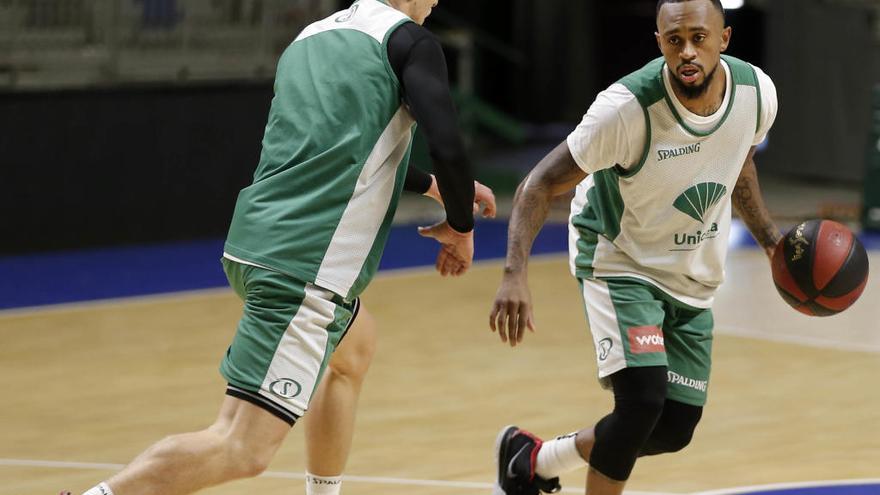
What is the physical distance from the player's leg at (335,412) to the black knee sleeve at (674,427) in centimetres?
90

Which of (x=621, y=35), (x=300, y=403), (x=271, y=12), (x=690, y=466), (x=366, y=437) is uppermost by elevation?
Result: (x=300, y=403)

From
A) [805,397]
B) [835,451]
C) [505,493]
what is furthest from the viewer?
[805,397]

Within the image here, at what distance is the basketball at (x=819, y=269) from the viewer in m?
4.82

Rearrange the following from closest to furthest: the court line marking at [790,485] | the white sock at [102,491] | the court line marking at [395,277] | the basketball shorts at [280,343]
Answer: the white sock at [102,491] < the basketball shorts at [280,343] < the court line marking at [790,485] < the court line marking at [395,277]

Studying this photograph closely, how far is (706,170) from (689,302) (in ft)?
1.37

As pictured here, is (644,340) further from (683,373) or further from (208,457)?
(208,457)

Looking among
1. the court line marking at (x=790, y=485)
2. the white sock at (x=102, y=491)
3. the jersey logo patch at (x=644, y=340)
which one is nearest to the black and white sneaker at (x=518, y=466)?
the court line marking at (x=790, y=485)

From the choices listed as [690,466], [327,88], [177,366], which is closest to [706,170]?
[327,88]

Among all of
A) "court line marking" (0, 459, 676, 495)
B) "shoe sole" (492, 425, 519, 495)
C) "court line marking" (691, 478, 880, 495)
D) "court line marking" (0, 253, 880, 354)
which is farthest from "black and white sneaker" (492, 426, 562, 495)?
"court line marking" (0, 253, 880, 354)

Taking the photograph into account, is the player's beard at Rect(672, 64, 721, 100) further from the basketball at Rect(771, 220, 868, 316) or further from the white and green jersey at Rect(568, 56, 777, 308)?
the basketball at Rect(771, 220, 868, 316)

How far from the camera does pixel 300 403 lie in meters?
3.92

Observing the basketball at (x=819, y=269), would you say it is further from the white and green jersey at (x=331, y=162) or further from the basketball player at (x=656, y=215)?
the white and green jersey at (x=331, y=162)

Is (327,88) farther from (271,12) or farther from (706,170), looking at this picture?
(271,12)

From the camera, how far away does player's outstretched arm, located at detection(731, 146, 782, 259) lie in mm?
4887
